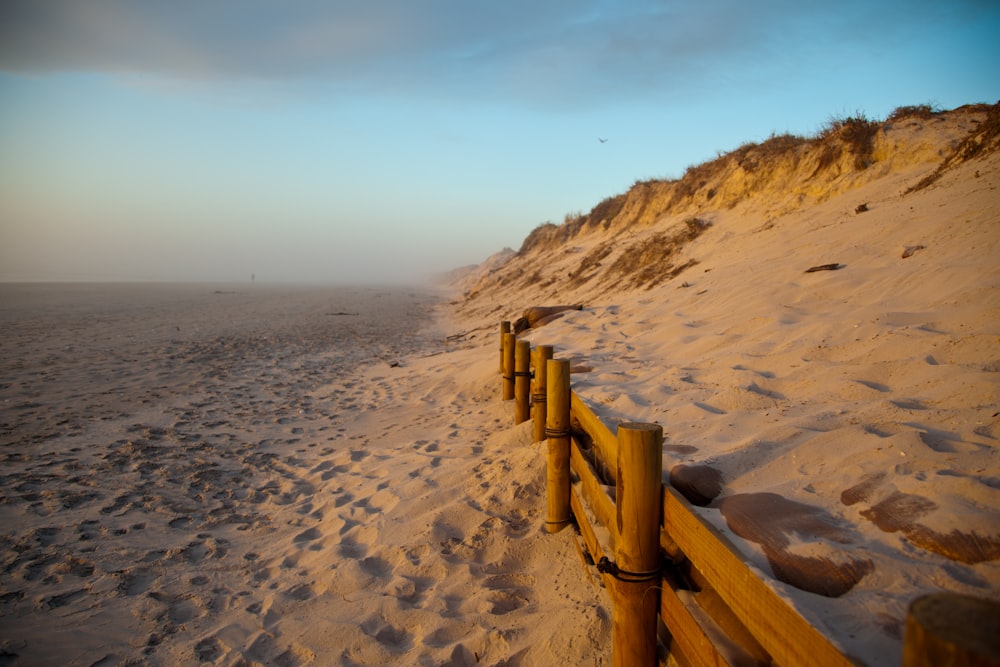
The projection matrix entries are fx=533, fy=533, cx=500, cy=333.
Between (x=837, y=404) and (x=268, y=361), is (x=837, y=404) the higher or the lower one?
the higher one

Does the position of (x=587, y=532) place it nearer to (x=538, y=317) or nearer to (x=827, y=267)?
(x=827, y=267)

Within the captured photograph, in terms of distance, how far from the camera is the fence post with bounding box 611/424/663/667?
2.21m

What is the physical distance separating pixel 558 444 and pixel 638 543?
164 cm

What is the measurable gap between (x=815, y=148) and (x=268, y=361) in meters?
14.1

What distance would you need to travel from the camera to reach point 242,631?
3.08 meters

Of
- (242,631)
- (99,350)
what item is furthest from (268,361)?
(242,631)

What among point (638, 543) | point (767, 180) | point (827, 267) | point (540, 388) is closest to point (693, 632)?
point (638, 543)

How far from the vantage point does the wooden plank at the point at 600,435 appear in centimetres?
295

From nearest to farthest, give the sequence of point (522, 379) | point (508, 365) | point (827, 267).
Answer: point (522, 379) < point (508, 365) < point (827, 267)

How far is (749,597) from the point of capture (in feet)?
5.78

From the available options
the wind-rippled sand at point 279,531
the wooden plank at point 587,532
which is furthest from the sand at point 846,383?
the wind-rippled sand at point 279,531

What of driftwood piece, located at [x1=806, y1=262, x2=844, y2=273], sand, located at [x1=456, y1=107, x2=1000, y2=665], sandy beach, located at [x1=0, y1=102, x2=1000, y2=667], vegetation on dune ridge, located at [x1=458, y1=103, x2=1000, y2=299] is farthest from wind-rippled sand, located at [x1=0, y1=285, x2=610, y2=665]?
vegetation on dune ridge, located at [x1=458, y1=103, x2=1000, y2=299]

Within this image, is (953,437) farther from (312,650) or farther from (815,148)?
(815,148)

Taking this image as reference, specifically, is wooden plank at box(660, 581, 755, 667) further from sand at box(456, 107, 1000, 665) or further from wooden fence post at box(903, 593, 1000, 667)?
wooden fence post at box(903, 593, 1000, 667)
